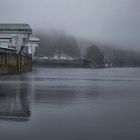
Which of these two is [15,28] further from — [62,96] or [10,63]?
[62,96]

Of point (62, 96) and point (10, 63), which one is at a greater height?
point (62, 96)

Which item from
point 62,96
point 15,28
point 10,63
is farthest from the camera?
point 15,28

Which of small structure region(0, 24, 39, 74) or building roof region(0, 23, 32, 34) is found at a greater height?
building roof region(0, 23, 32, 34)

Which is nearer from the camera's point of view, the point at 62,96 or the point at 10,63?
the point at 62,96

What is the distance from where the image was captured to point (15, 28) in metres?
131

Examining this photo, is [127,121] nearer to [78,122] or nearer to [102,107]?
[78,122]

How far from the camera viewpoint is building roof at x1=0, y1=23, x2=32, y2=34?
128250 millimetres

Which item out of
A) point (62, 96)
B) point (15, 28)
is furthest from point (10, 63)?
point (15, 28)

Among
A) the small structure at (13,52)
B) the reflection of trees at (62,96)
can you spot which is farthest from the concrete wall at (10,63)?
the reflection of trees at (62,96)

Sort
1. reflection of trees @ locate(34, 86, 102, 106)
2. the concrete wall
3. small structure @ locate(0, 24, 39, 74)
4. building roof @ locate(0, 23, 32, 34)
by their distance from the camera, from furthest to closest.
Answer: building roof @ locate(0, 23, 32, 34) → small structure @ locate(0, 24, 39, 74) → the concrete wall → reflection of trees @ locate(34, 86, 102, 106)

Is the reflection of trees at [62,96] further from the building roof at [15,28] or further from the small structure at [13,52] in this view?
the building roof at [15,28]

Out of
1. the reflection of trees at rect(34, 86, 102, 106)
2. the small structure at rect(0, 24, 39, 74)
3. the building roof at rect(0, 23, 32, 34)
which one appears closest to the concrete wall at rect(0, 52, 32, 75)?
the small structure at rect(0, 24, 39, 74)

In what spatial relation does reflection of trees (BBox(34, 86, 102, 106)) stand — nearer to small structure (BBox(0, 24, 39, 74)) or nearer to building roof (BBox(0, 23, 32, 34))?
small structure (BBox(0, 24, 39, 74))

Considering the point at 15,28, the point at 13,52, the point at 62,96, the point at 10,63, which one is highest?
the point at 15,28
